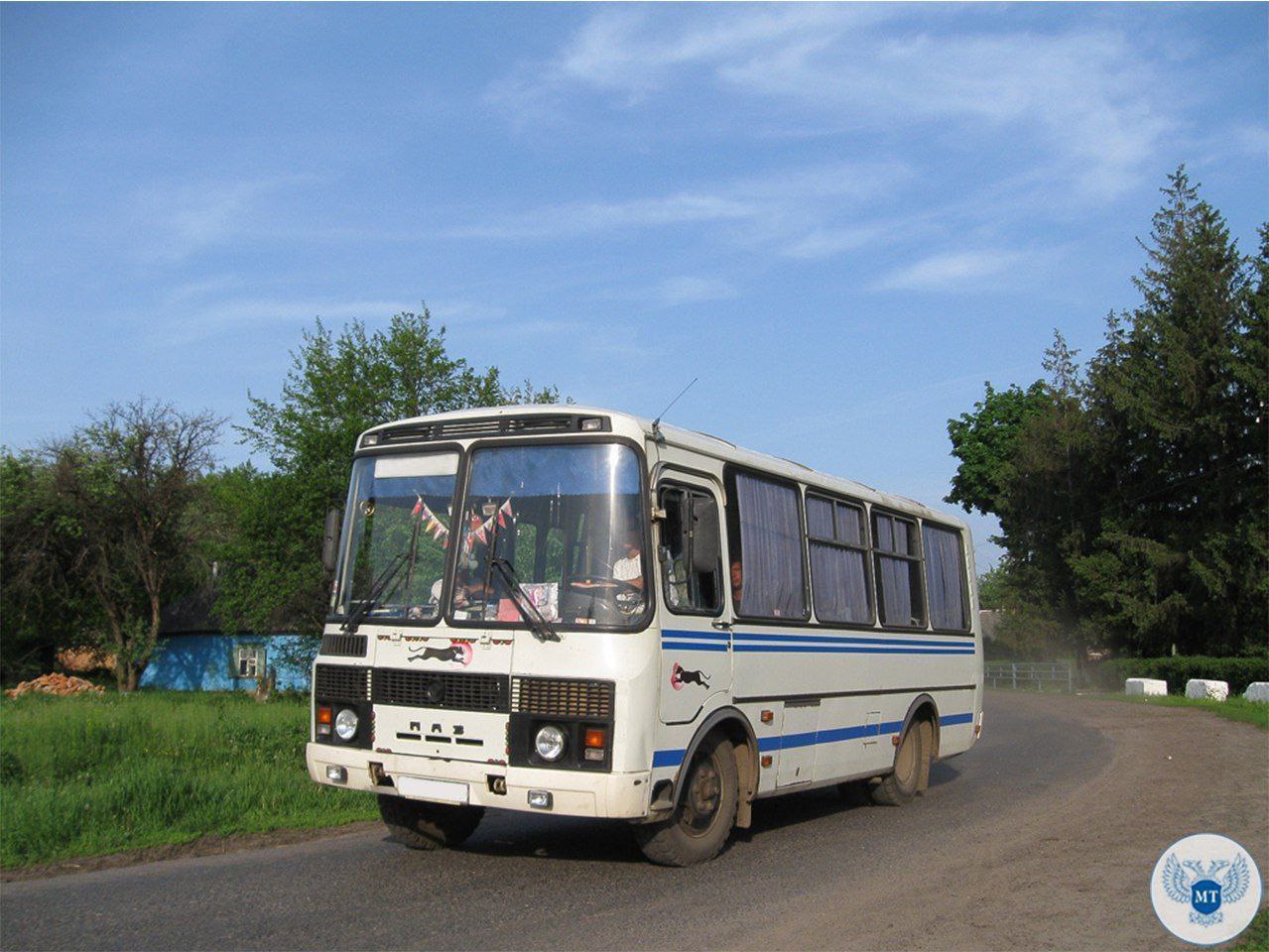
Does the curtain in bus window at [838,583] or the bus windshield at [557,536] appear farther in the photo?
the curtain in bus window at [838,583]

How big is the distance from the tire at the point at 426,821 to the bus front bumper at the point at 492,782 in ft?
2.05

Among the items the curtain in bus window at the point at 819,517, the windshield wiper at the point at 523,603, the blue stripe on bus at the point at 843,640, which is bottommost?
the blue stripe on bus at the point at 843,640

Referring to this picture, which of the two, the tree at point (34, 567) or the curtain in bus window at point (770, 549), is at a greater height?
the tree at point (34, 567)

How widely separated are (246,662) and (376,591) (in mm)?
56055

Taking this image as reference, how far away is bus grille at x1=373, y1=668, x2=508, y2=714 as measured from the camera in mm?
7883

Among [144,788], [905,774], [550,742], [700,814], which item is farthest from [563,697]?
[905,774]

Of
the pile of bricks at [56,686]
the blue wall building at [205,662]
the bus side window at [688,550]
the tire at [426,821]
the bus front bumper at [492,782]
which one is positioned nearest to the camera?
the bus front bumper at [492,782]

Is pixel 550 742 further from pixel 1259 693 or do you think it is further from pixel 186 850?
pixel 1259 693

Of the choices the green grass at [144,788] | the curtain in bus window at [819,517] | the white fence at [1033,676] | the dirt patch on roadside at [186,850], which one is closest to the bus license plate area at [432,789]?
the dirt patch on roadside at [186,850]

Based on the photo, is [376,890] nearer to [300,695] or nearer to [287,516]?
[287,516]

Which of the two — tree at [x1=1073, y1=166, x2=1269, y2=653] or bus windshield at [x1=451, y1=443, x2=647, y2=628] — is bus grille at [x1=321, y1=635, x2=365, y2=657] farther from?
tree at [x1=1073, y1=166, x2=1269, y2=653]

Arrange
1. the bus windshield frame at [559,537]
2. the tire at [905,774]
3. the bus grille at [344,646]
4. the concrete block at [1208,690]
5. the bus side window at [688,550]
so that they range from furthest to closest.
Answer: the concrete block at [1208,690], the tire at [905,774], the bus grille at [344,646], the bus side window at [688,550], the bus windshield frame at [559,537]

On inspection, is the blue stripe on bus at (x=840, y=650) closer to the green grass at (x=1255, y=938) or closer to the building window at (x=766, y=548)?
the building window at (x=766, y=548)

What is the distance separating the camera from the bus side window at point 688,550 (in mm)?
8250
